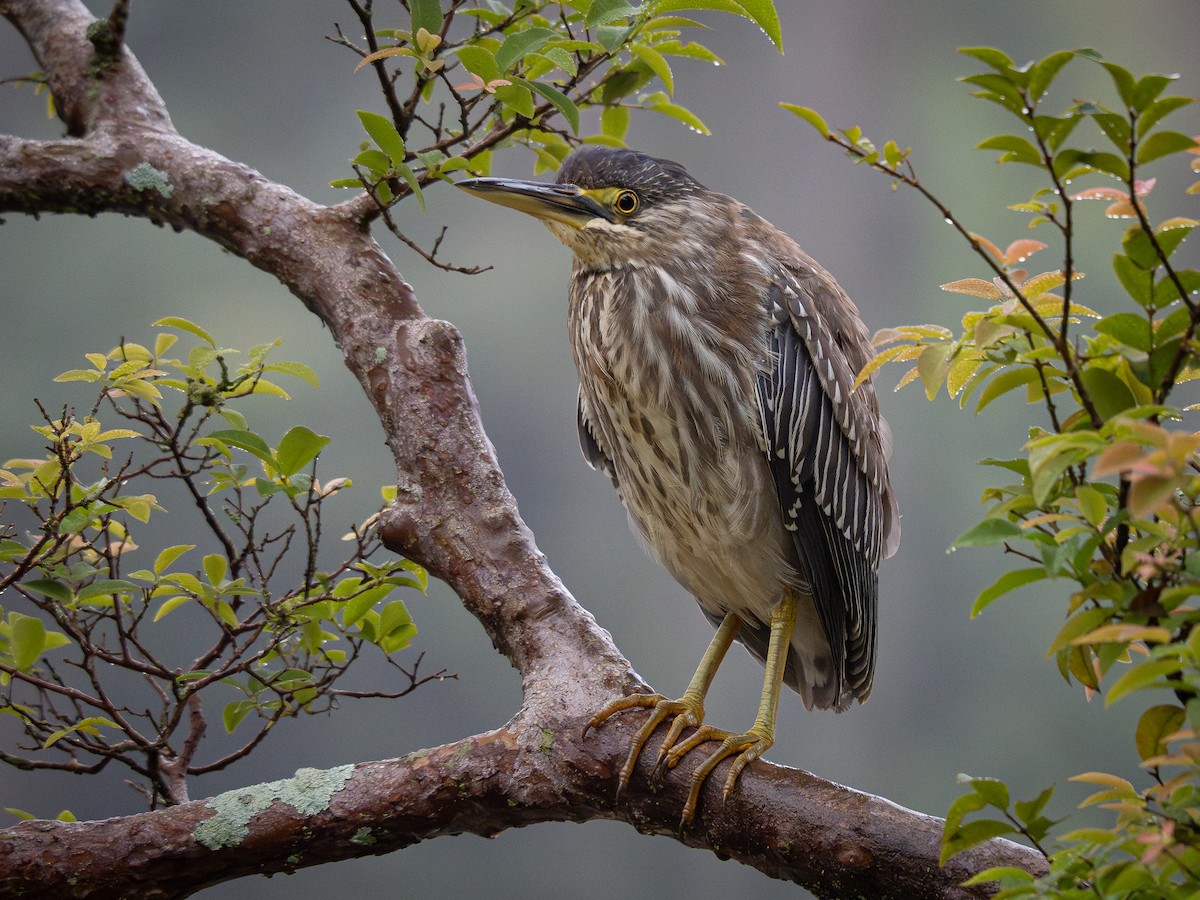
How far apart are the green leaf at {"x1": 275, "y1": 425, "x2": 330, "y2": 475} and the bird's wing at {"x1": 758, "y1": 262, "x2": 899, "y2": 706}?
24.7 inches

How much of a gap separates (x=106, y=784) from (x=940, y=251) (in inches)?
129

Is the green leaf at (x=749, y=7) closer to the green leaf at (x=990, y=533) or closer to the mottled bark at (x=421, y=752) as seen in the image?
the mottled bark at (x=421, y=752)

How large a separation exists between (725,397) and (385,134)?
588 mm

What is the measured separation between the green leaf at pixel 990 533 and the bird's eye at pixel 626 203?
0.99 metres

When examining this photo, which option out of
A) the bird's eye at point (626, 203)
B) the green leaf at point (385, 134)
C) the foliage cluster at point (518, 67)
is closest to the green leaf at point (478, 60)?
the foliage cluster at point (518, 67)

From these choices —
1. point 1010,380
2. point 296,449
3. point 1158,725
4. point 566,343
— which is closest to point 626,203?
point 296,449

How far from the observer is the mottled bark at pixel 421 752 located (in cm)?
120

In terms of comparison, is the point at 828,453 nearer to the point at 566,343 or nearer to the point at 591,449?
the point at 591,449

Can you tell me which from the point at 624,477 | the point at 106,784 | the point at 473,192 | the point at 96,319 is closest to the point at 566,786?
the point at 624,477

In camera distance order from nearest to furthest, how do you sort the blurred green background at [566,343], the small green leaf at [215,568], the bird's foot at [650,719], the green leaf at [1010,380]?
the green leaf at [1010,380], the bird's foot at [650,719], the small green leaf at [215,568], the blurred green background at [566,343]

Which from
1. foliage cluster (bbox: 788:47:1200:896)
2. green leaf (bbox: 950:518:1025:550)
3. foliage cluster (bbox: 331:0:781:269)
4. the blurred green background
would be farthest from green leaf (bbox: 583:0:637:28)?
the blurred green background

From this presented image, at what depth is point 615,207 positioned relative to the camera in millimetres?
1602

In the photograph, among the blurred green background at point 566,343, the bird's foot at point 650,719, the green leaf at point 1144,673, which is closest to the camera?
the green leaf at point 1144,673

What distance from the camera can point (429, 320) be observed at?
1.57 m
